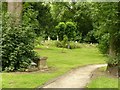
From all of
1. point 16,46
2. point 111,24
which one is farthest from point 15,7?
point 111,24

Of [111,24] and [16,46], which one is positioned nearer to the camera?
[111,24]

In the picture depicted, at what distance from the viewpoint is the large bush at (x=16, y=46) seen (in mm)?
13258

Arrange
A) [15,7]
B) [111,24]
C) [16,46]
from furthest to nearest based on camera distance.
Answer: [15,7], [16,46], [111,24]

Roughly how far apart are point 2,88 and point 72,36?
81.5ft

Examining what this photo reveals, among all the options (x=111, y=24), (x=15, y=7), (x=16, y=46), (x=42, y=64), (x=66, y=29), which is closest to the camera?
(x=111, y=24)

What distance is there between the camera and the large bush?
522 inches

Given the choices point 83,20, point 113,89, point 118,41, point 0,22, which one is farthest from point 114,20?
point 83,20

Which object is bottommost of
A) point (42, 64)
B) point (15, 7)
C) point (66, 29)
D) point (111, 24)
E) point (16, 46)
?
point (42, 64)

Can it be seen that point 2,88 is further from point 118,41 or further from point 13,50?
point 118,41

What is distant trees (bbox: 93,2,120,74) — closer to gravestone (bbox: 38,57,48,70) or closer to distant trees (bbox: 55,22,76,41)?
gravestone (bbox: 38,57,48,70)

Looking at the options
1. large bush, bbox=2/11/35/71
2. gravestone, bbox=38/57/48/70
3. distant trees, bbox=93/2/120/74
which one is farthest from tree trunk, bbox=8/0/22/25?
distant trees, bbox=93/2/120/74

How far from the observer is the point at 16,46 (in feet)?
44.9

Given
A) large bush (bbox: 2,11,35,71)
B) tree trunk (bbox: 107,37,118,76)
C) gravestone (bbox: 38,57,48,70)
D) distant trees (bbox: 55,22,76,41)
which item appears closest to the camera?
large bush (bbox: 2,11,35,71)

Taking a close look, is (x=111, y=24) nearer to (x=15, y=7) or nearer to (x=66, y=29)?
(x=15, y=7)
